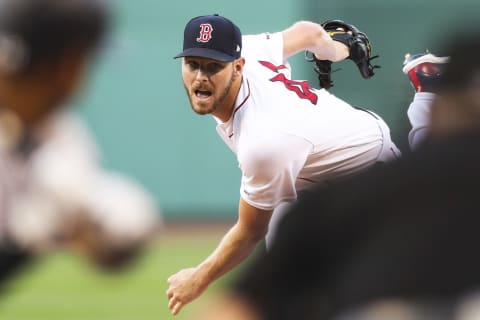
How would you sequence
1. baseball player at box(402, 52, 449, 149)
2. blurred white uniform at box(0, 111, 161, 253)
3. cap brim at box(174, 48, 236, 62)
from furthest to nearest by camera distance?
baseball player at box(402, 52, 449, 149), cap brim at box(174, 48, 236, 62), blurred white uniform at box(0, 111, 161, 253)

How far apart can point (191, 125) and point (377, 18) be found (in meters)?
3.00

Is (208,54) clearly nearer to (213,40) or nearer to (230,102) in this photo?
(213,40)

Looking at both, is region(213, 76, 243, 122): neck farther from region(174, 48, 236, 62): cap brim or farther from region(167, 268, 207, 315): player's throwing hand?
region(167, 268, 207, 315): player's throwing hand

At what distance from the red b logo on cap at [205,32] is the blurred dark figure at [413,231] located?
3.40m

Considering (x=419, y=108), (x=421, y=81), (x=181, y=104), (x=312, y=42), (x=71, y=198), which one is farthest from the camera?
(x=181, y=104)

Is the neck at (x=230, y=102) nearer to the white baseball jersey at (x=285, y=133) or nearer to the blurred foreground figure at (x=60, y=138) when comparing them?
the white baseball jersey at (x=285, y=133)

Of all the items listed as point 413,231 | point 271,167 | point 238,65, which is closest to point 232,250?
point 271,167

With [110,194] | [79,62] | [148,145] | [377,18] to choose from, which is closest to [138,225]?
[110,194]

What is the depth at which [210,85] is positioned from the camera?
5.67m

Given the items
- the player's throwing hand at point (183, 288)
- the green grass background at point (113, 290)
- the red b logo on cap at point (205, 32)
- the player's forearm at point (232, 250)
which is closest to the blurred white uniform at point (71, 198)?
the player's throwing hand at point (183, 288)

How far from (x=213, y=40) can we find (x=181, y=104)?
1069 centimetres

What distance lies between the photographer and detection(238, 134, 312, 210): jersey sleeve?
5570mm

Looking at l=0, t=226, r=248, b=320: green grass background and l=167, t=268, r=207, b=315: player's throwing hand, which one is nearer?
l=167, t=268, r=207, b=315: player's throwing hand

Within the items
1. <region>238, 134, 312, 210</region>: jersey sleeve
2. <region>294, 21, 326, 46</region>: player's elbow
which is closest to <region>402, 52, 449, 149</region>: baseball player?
<region>294, 21, 326, 46</region>: player's elbow
